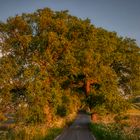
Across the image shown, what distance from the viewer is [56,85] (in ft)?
157

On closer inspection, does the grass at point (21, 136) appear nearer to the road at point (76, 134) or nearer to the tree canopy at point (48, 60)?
the road at point (76, 134)

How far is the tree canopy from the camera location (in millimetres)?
44969

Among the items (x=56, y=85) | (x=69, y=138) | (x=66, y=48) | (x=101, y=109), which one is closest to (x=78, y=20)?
(x=66, y=48)

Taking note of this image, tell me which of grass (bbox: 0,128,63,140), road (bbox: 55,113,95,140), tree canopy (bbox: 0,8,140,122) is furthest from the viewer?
tree canopy (bbox: 0,8,140,122)

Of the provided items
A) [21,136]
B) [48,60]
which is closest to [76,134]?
[48,60]

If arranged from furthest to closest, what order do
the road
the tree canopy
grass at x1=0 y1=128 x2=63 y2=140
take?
1. the tree canopy
2. the road
3. grass at x1=0 y1=128 x2=63 y2=140

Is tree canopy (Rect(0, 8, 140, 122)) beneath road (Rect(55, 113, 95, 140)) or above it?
above

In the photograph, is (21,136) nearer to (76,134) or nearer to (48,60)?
(76,134)

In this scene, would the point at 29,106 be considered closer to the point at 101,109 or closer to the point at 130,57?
the point at 101,109

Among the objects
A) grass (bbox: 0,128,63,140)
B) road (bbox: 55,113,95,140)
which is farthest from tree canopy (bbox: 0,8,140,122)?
grass (bbox: 0,128,63,140)

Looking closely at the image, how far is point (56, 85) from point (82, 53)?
17.2 ft

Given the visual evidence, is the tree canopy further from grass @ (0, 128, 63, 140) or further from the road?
grass @ (0, 128, 63, 140)

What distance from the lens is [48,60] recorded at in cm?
4756

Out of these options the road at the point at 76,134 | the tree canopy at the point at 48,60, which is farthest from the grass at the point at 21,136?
the tree canopy at the point at 48,60
